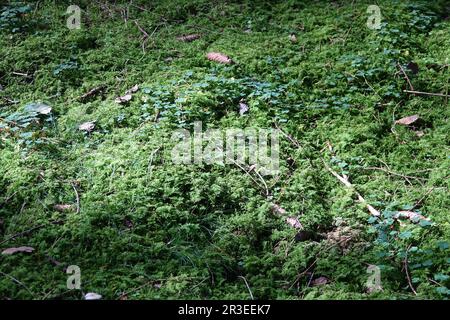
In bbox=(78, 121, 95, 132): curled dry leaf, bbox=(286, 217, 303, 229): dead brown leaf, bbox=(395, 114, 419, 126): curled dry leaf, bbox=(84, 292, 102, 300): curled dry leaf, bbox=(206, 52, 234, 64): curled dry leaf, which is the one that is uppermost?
bbox=(206, 52, 234, 64): curled dry leaf

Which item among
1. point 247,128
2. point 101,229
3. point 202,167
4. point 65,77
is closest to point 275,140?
point 247,128

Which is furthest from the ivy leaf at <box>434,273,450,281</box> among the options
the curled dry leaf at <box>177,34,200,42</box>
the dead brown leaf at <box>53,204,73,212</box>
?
the curled dry leaf at <box>177,34,200,42</box>

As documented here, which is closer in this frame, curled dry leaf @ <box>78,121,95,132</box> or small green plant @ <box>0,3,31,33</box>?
curled dry leaf @ <box>78,121,95,132</box>

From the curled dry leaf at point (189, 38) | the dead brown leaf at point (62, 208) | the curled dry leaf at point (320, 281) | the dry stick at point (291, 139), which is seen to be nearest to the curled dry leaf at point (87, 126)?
the dead brown leaf at point (62, 208)

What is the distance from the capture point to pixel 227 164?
3650mm

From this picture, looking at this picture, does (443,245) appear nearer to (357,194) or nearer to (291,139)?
(357,194)

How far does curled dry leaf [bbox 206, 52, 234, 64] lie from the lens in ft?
15.3

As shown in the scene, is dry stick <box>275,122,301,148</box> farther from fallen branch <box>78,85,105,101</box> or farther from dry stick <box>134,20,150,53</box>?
dry stick <box>134,20,150,53</box>

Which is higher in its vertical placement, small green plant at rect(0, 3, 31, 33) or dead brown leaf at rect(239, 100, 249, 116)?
small green plant at rect(0, 3, 31, 33)

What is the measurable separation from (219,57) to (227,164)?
1446mm

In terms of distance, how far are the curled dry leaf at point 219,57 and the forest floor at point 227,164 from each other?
7 cm

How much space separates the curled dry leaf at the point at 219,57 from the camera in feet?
15.3

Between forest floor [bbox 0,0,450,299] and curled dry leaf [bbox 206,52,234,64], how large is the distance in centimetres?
7

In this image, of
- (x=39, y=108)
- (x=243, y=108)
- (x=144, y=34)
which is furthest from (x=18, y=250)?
(x=144, y=34)
